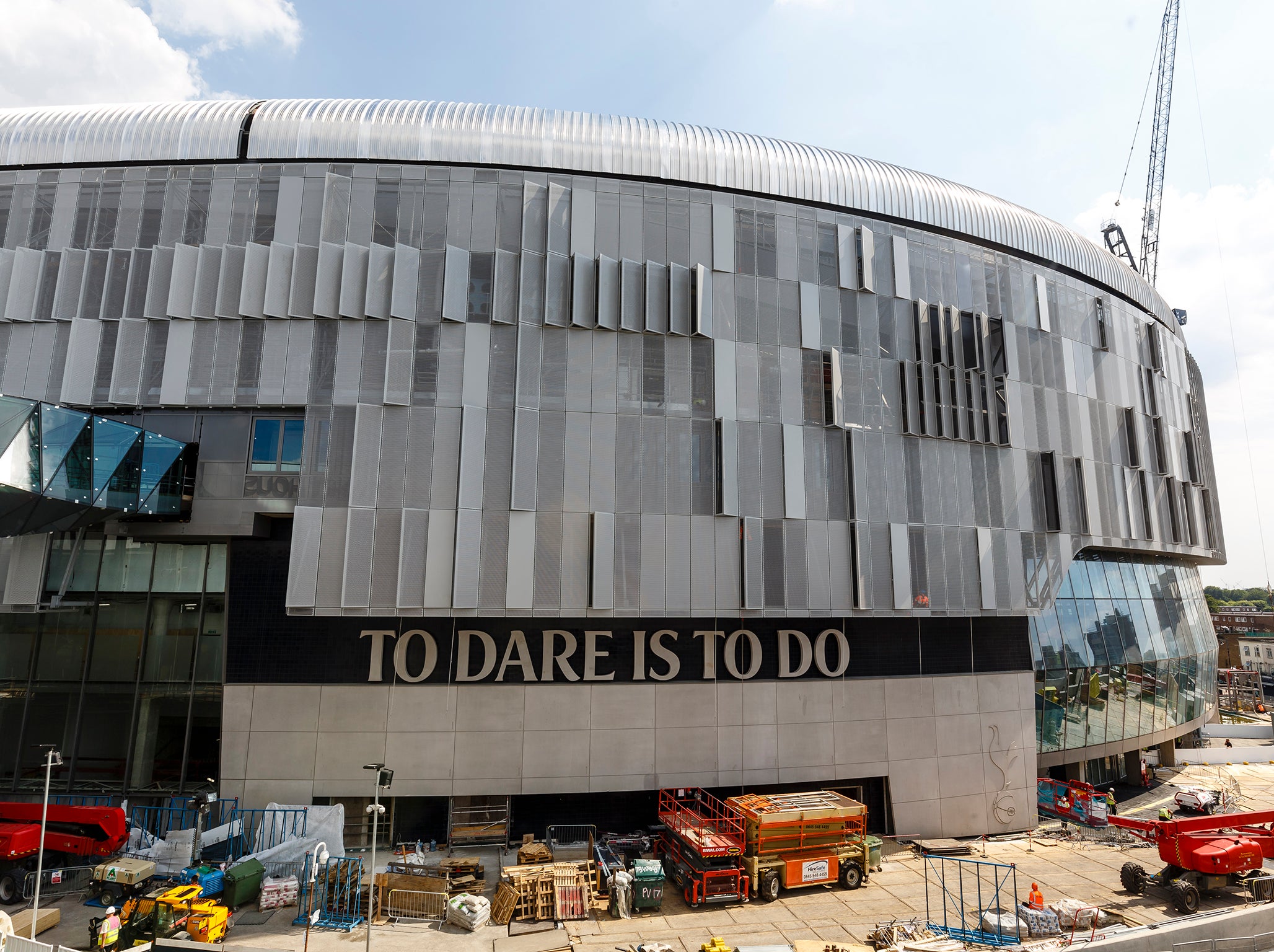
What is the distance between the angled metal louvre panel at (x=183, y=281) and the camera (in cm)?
2488

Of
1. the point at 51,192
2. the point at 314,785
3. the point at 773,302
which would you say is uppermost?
the point at 51,192

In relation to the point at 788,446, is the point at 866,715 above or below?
below

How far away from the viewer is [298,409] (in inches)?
979

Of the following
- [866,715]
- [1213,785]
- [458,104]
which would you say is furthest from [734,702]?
[1213,785]

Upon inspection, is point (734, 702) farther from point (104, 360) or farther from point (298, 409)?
point (104, 360)

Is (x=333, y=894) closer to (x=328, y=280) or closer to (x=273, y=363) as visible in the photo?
(x=273, y=363)

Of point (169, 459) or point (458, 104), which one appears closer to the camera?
point (169, 459)

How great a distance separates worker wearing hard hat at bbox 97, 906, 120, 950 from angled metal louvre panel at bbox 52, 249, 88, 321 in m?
20.1

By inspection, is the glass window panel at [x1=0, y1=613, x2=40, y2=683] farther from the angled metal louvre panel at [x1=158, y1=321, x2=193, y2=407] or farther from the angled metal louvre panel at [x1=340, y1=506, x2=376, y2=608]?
the angled metal louvre panel at [x1=340, y1=506, x2=376, y2=608]

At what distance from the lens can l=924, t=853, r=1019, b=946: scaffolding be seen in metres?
18.3

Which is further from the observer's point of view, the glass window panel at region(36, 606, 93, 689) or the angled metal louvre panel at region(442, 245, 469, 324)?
the angled metal louvre panel at region(442, 245, 469, 324)

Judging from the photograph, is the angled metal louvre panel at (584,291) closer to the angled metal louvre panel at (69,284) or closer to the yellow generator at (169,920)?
the angled metal louvre panel at (69,284)

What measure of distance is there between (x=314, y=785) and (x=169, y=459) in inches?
467

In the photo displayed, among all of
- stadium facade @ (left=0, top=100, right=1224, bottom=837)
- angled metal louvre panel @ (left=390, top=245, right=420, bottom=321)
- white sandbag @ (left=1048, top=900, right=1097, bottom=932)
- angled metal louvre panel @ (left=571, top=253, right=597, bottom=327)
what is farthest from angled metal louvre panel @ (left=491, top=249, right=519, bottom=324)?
white sandbag @ (left=1048, top=900, right=1097, bottom=932)
